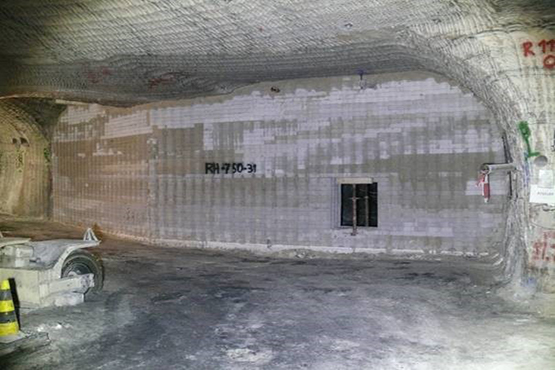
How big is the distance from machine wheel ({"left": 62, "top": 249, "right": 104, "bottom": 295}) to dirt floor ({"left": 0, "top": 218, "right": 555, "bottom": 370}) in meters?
0.22

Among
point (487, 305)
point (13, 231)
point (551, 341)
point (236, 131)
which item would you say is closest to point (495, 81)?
point (487, 305)

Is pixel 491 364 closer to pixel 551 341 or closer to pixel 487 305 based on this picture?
pixel 551 341

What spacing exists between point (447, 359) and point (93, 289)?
5184 millimetres

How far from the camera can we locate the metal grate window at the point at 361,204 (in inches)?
413

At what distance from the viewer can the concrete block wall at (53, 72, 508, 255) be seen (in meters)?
9.64

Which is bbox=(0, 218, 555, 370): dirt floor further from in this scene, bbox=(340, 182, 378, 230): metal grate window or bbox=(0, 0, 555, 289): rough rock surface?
bbox=(340, 182, 378, 230): metal grate window

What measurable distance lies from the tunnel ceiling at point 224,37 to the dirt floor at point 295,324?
3.83 m

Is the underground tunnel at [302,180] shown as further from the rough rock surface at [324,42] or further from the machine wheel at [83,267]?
the machine wheel at [83,267]

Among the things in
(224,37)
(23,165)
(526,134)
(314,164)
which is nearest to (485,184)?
(526,134)

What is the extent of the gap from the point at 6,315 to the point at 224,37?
4.85m

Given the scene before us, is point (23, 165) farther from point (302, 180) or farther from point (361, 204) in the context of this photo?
point (361, 204)

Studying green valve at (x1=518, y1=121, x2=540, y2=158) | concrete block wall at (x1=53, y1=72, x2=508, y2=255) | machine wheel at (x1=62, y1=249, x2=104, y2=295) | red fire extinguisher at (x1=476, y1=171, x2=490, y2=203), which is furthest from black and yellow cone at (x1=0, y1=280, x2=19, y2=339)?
red fire extinguisher at (x1=476, y1=171, x2=490, y2=203)

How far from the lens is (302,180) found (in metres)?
10.8

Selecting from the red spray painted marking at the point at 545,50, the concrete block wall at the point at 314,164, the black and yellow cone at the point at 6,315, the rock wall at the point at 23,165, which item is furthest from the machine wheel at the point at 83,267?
the rock wall at the point at 23,165
